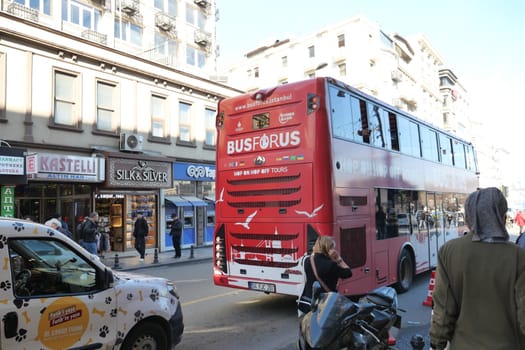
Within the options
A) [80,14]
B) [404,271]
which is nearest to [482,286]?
[404,271]

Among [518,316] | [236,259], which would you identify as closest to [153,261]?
[236,259]

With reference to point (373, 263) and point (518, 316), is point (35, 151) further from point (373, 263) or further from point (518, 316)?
point (518, 316)

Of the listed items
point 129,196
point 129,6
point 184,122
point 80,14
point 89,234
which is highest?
point 129,6

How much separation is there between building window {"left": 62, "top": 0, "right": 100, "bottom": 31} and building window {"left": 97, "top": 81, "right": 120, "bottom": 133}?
12.5 ft

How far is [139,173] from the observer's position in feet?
62.4

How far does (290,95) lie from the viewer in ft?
24.5

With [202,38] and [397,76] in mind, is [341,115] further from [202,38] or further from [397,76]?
[397,76]

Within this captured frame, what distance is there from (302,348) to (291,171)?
4032 millimetres

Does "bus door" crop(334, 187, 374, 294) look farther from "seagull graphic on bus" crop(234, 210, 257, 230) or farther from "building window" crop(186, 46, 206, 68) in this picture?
"building window" crop(186, 46, 206, 68)

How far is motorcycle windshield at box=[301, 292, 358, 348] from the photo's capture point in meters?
3.22

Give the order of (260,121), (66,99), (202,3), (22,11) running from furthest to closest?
(202,3)
(22,11)
(66,99)
(260,121)

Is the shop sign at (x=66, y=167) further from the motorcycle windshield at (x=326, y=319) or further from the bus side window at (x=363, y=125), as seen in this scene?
the motorcycle windshield at (x=326, y=319)

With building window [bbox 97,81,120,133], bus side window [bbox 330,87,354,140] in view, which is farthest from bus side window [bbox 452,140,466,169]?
building window [bbox 97,81,120,133]

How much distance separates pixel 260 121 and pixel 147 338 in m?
4.46
